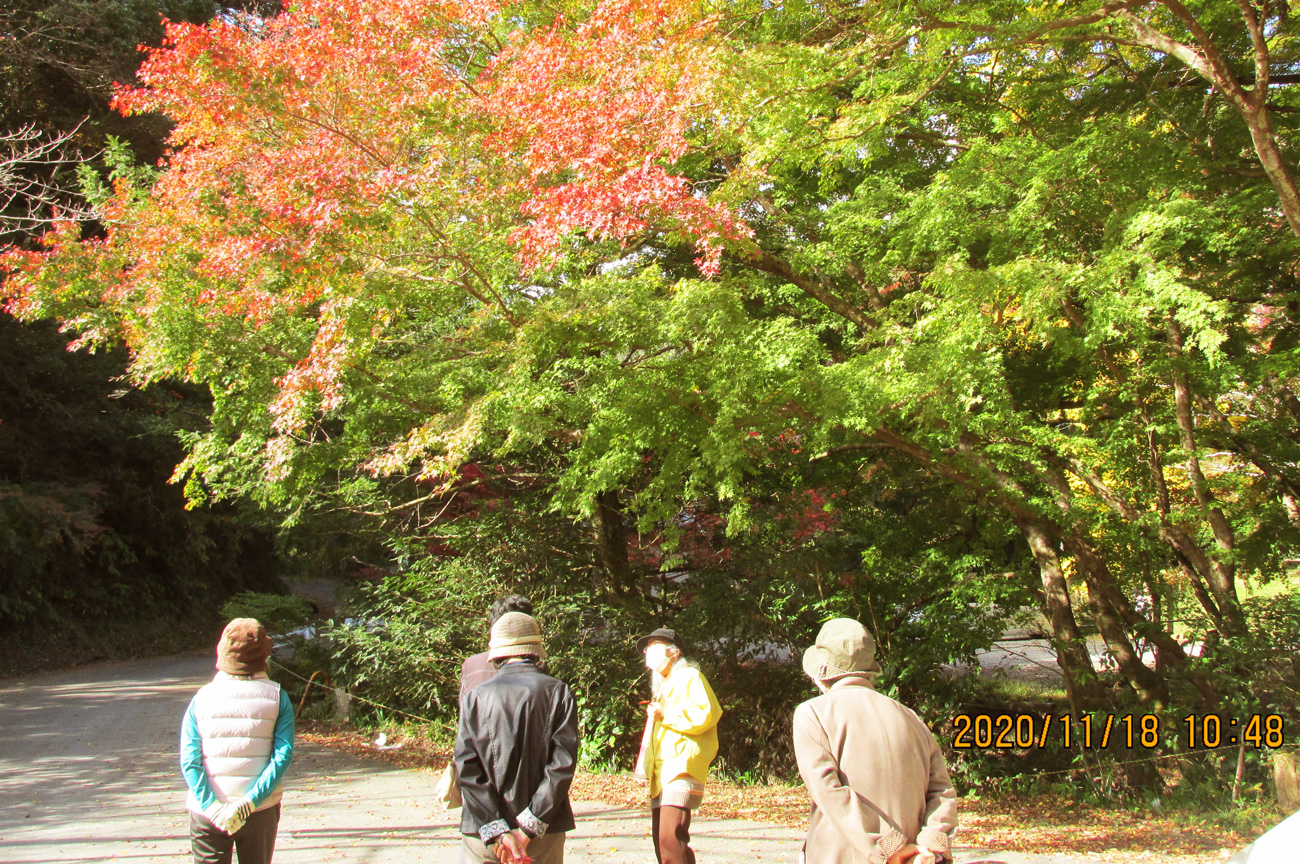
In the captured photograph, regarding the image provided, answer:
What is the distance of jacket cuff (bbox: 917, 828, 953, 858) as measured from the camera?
2.58 metres

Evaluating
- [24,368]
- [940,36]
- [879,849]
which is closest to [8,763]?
[879,849]

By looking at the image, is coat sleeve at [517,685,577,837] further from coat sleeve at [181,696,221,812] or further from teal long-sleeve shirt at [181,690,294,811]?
coat sleeve at [181,696,221,812]

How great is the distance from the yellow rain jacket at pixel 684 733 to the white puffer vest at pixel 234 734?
5.87ft

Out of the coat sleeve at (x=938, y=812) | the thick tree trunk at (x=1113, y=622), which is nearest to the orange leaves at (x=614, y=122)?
the coat sleeve at (x=938, y=812)

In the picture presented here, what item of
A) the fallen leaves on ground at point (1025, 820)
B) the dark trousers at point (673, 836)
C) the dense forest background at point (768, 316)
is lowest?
the fallen leaves on ground at point (1025, 820)

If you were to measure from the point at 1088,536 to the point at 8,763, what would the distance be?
1149 centimetres

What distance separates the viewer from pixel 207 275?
8461 mm

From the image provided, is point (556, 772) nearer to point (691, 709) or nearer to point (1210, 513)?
point (691, 709)

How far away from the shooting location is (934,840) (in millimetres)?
2596

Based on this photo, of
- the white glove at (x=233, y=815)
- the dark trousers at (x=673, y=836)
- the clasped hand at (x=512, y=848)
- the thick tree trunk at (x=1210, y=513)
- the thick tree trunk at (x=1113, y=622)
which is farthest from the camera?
the thick tree trunk at (x=1113, y=622)

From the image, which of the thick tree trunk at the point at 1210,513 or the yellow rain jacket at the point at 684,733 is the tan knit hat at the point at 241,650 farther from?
the thick tree trunk at the point at 1210,513

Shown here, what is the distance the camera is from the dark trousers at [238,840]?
343cm
